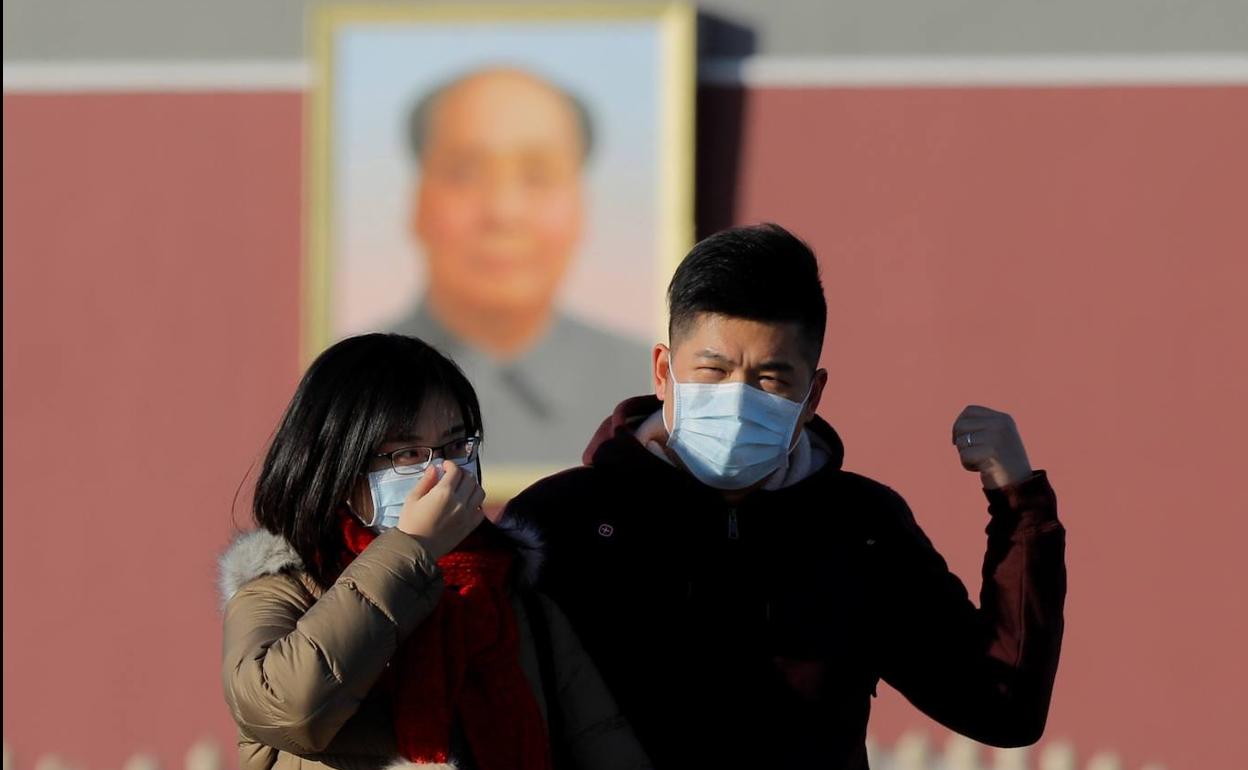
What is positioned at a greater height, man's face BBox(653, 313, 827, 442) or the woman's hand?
man's face BBox(653, 313, 827, 442)

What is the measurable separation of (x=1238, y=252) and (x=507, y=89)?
2.74 m

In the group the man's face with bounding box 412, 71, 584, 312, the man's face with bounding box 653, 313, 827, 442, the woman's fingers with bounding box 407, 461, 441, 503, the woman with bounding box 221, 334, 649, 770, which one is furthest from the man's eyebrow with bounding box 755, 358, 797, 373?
the man's face with bounding box 412, 71, 584, 312

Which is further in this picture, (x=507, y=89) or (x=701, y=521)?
(x=507, y=89)

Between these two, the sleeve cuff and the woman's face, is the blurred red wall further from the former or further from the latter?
the woman's face

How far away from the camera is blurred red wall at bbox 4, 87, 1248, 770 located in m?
6.30

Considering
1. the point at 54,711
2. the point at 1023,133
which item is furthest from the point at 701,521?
the point at 54,711

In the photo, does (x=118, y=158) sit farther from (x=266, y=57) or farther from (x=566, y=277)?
(x=566, y=277)

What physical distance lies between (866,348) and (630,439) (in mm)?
4118

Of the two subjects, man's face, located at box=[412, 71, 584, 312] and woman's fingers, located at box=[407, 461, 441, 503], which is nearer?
woman's fingers, located at box=[407, 461, 441, 503]

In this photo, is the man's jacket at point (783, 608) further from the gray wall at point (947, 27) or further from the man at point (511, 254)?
the gray wall at point (947, 27)

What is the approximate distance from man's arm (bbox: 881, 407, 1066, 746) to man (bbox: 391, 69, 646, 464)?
3.99m

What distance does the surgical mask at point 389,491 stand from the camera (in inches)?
82.6

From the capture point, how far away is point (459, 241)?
21.1 feet

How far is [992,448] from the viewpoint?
2.37 m
